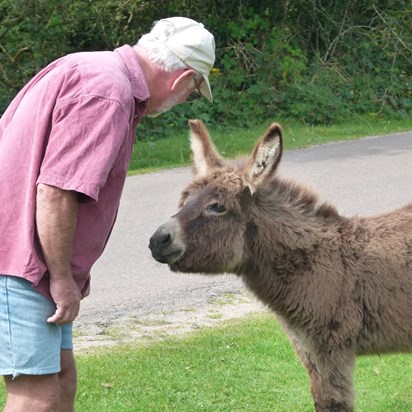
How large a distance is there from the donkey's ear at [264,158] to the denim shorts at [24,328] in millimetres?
1494

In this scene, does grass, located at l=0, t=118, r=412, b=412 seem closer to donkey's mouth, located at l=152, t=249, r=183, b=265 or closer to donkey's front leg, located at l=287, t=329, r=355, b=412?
donkey's front leg, located at l=287, t=329, r=355, b=412

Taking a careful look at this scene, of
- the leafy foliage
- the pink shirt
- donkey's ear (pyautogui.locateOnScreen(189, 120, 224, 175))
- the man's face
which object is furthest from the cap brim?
the leafy foliage

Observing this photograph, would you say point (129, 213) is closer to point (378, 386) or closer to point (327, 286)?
point (378, 386)

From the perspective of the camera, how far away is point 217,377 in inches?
233

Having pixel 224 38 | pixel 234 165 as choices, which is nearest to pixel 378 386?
pixel 234 165

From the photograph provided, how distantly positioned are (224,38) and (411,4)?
4.27 m

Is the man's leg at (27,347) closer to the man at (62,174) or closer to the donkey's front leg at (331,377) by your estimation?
the man at (62,174)

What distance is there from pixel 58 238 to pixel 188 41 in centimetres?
95

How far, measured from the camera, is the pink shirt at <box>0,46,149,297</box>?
3.44 m

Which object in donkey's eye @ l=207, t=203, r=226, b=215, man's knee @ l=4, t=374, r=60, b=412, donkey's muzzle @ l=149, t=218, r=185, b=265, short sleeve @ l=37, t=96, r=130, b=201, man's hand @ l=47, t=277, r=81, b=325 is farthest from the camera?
donkey's eye @ l=207, t=203, r=226, b=215

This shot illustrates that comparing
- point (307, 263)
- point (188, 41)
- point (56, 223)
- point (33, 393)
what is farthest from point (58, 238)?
point (307, 263)

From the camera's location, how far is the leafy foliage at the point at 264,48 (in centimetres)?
1634

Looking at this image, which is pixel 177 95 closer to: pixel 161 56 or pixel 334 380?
pixel 161 56

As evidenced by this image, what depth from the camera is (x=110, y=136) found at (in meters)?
3.46
